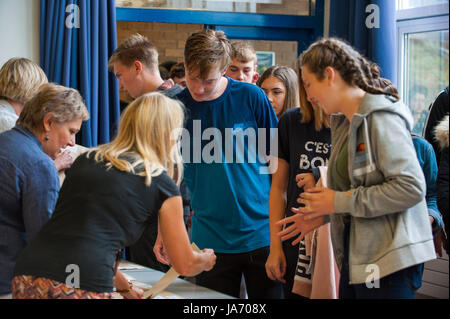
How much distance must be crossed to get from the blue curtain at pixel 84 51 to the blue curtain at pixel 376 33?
5.22 ft

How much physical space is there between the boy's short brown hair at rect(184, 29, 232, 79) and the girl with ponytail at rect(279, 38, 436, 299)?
20.8 inches

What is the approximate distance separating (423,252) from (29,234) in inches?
45.7

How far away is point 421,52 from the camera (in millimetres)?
3434

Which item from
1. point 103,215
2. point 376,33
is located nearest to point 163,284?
point 103,215

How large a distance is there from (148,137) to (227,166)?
23.9 inches

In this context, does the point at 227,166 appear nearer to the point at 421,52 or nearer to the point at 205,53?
the point at 205,53

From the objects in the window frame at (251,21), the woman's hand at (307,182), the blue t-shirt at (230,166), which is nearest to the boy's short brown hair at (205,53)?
the blue t-shirt at (230,166)

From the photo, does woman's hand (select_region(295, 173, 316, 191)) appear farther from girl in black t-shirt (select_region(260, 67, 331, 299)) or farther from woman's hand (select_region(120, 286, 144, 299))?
woman's hand (select_region(120, 286, 144, 299))

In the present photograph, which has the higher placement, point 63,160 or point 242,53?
point 242,53

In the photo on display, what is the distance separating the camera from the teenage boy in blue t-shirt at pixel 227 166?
A: 2.06 meters

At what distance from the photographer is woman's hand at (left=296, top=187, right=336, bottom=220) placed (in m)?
1.46

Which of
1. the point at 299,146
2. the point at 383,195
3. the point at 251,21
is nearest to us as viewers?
the point at 383,195

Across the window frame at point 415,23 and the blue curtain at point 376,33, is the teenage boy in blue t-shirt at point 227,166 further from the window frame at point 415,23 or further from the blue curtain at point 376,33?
the window frame at point 415,23
